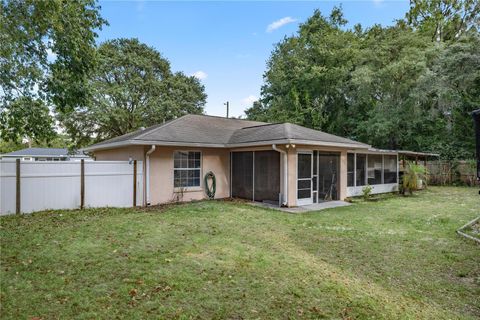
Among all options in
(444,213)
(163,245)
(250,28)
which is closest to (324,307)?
(163,245)

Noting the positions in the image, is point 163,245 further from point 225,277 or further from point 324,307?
point 324,307

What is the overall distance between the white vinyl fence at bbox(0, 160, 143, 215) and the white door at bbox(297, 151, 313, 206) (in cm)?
545

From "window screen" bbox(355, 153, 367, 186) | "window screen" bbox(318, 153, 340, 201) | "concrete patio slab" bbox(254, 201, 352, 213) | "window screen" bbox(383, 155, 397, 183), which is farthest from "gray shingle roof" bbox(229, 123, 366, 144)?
"window screen" bbox(383, 155, 397, 183)

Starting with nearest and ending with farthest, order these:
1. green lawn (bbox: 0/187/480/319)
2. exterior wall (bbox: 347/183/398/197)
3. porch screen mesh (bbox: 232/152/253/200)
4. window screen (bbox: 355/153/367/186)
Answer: green lawn (bbox: 0/187/480/319) < porch screen mesh (bbox: 232/152/253/200) < exterior wall (bbox: 347/183/398/197) < window screen (bbox: 355/153/367/186)

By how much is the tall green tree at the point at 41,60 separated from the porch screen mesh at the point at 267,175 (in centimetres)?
618

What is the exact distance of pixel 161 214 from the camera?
8.40 m

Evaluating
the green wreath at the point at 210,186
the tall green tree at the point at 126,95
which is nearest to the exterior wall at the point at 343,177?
the green wreath at the point at 210,186

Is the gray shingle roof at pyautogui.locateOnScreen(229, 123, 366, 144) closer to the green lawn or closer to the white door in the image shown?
the white door

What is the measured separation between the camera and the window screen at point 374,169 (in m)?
14.4

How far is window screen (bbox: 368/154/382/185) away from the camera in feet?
47.2

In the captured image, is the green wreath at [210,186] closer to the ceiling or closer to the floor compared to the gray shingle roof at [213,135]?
closer to the floor

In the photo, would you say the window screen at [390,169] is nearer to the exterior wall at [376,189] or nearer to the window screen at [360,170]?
the exterior wall at [376,189]

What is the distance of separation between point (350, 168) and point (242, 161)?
5148 mm

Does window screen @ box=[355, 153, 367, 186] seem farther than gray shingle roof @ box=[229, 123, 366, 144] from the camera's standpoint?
Yes
